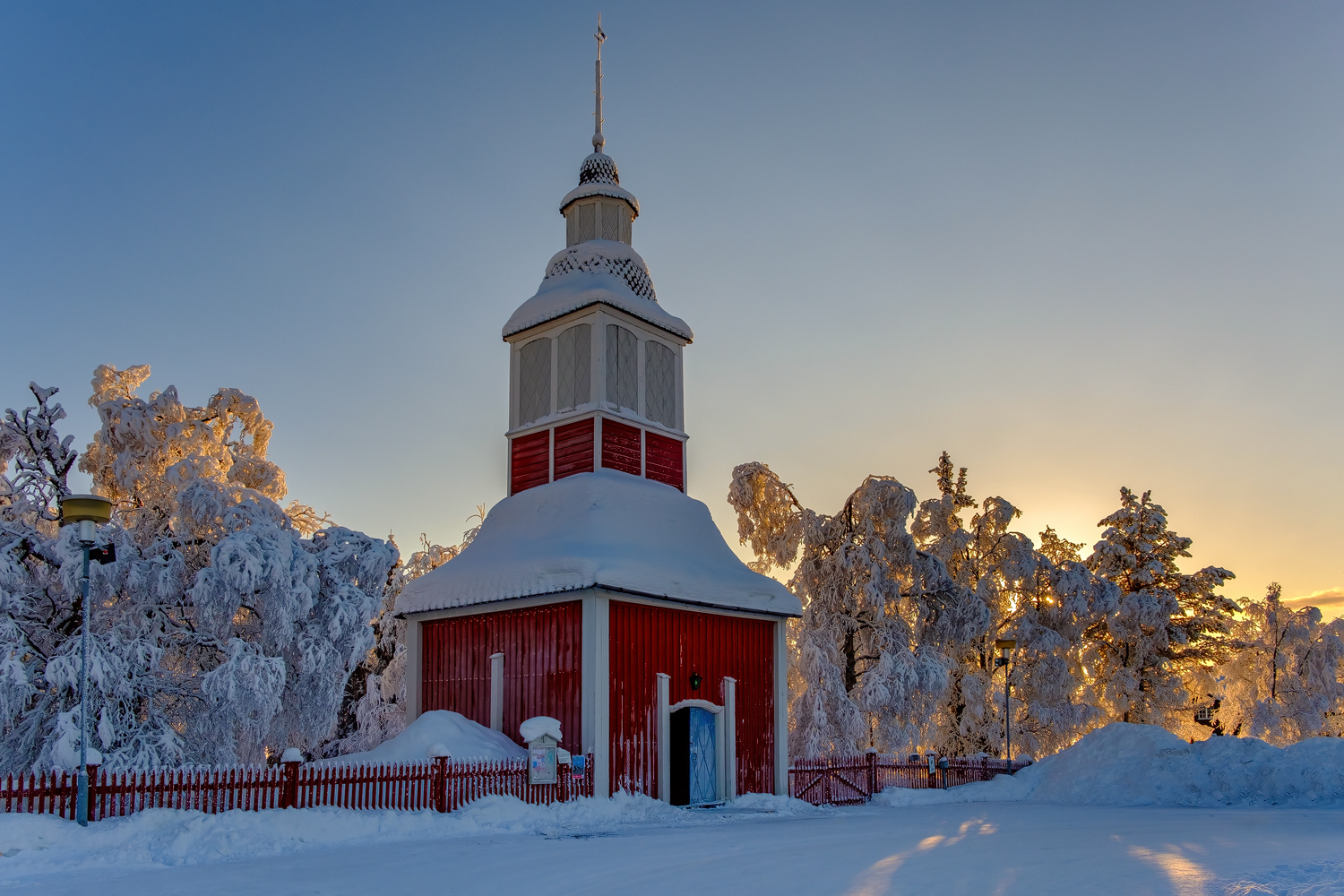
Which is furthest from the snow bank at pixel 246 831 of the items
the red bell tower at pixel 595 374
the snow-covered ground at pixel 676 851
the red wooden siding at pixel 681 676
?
the red bell tower at pixel 595 374

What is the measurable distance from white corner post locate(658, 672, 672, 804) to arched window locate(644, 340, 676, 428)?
634cm

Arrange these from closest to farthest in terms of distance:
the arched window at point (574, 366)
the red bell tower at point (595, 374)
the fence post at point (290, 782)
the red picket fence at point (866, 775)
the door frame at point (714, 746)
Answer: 1. the fence post at point (290, 782)
2. the door frame at point (714, 746)
3. the red picket fence at point (866, 775)
4. the red bell tower at point (595, 374)
5. the arched window at point (574, 366)

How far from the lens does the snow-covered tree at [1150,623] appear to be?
3225cm

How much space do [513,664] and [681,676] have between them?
124 inches

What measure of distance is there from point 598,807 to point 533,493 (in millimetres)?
7352

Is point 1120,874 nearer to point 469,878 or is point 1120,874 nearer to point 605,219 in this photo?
point 469,878

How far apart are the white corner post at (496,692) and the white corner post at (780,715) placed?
5.68 m

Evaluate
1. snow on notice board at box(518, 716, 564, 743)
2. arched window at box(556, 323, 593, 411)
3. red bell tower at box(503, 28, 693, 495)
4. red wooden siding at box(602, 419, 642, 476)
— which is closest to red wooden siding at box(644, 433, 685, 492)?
red bell tower at box(503, 28, 693, 495)

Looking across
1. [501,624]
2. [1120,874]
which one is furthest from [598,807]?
[1120,874]

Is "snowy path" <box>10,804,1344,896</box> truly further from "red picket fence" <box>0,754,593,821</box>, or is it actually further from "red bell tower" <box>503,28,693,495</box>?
"red bell tower" <box>503,28,693,495</box>

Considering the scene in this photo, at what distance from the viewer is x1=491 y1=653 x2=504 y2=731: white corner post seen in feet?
64.2

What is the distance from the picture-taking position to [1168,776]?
21875mm

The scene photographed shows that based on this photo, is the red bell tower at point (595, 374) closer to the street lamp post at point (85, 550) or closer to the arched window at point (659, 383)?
the arched window at point (659, 383)

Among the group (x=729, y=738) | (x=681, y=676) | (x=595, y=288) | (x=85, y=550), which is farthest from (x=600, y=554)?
(x=85, y=550)
